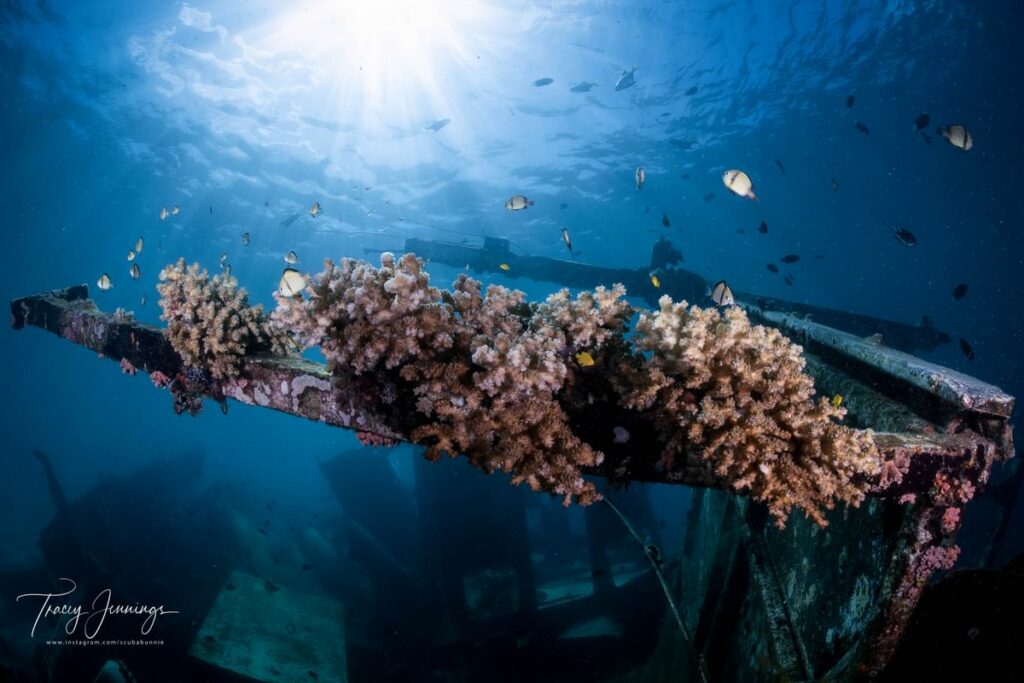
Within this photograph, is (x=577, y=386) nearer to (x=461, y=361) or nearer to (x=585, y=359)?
(x=585, y=359)

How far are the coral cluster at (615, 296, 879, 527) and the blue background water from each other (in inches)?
647

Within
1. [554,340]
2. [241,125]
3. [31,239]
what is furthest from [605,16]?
[31,239]

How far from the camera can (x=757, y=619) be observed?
15.3 feet

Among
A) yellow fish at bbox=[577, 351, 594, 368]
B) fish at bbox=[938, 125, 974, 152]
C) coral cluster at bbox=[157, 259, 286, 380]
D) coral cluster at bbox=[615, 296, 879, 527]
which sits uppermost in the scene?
fish at bbox=[938, 125, 974, 152]

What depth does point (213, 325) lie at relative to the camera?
10.9ft

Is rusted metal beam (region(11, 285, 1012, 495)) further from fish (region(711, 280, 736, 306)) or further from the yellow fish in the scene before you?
fish (region(711, 280, 736, 306))

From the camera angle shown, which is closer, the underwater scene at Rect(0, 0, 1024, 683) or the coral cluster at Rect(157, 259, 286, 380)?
the underwater scene at Rect(0, 0, 1024, 683)

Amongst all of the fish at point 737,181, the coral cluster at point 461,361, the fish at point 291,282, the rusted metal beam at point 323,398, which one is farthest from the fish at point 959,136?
the fish at point 291,282

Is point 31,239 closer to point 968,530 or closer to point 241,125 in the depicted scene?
point 241,125

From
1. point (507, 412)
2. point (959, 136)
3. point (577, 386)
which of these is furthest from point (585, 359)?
point (959, 136)

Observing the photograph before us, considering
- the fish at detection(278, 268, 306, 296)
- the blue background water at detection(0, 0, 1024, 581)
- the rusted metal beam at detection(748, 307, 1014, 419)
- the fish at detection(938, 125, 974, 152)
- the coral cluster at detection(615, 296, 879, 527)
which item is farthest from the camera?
the blue background water at detection(0, 0, 1024, 581)

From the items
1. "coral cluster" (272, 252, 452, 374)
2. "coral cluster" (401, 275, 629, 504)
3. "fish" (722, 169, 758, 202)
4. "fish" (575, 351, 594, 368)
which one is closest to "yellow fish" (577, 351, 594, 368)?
"fish" (575, 351, 594, 368)

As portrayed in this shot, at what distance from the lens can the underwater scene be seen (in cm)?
260

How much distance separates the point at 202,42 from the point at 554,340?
25226 mm
